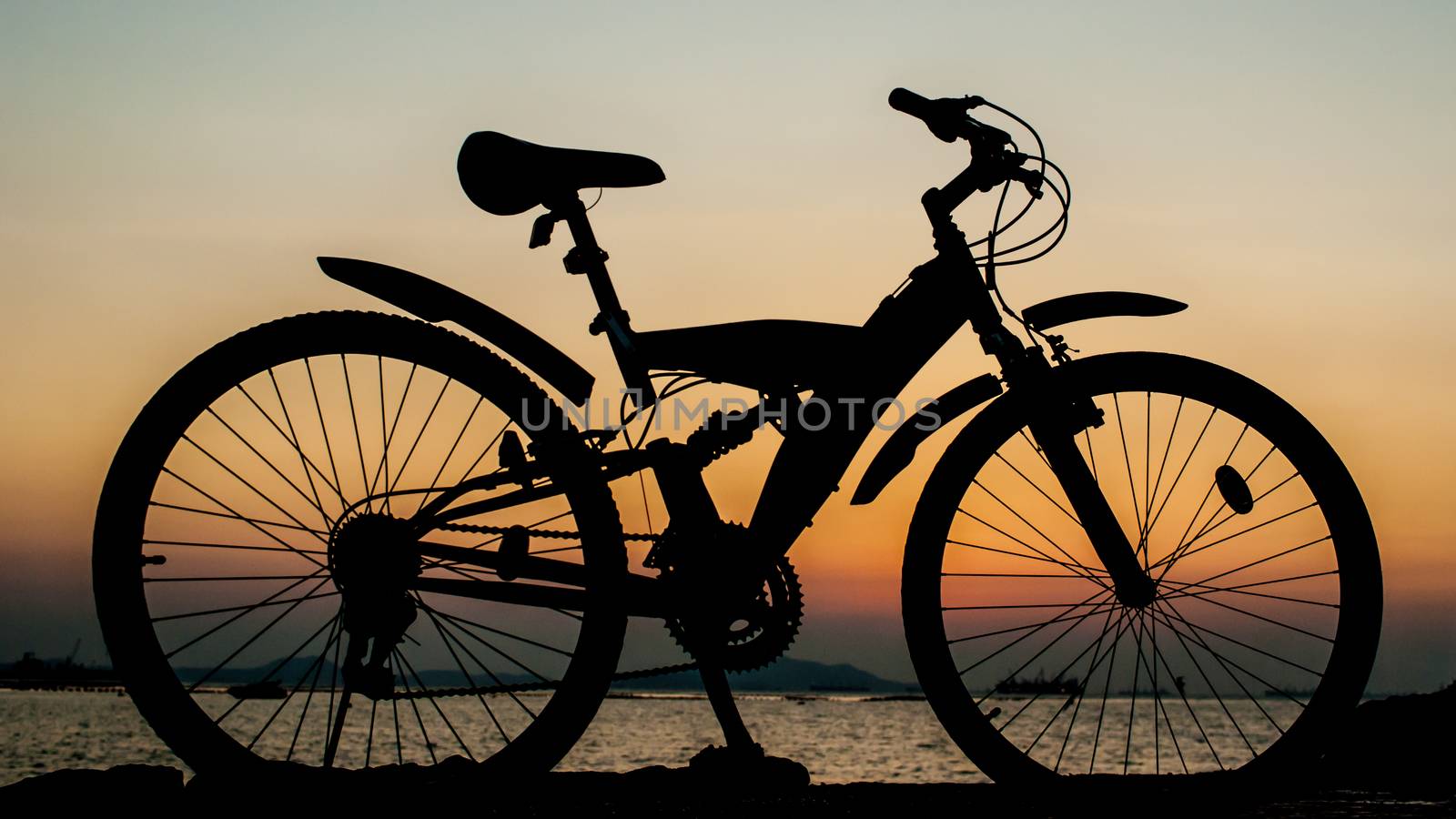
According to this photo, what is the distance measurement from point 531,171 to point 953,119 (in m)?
1.36

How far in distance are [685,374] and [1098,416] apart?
1.32 m

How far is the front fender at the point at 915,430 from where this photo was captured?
11.8 ft

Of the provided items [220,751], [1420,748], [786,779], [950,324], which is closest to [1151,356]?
[950,324]

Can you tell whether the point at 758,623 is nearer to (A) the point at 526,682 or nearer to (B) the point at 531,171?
(A) the point at 526,682

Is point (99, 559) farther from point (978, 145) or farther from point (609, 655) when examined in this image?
point (978, 145)

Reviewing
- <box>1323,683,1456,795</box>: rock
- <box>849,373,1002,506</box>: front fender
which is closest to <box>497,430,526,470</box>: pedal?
<box>849,373,1002,506</box>: front fender

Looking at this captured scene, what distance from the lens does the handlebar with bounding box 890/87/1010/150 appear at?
366cm

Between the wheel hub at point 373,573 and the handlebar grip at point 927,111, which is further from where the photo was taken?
the handlebar grip at point 927,111

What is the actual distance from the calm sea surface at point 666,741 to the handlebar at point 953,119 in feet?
114

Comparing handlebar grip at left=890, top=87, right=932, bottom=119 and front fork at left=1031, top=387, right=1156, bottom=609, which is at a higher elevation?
handlebar grip at left=890, top=87, right=932, bottom=119

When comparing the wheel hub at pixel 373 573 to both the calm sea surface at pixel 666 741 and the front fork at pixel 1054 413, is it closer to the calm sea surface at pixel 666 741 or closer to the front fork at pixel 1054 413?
the front fork at pixel 1054 413

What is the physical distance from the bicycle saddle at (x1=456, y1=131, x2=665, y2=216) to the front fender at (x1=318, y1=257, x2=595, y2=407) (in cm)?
33

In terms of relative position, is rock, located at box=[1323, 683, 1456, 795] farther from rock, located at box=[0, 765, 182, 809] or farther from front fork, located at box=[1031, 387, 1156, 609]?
rock, located at box=[0, 765, 182, 809]

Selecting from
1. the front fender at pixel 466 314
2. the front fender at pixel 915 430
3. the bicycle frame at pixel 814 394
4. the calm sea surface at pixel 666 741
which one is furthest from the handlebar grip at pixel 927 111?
the calm sea surface at pixel 666 741
